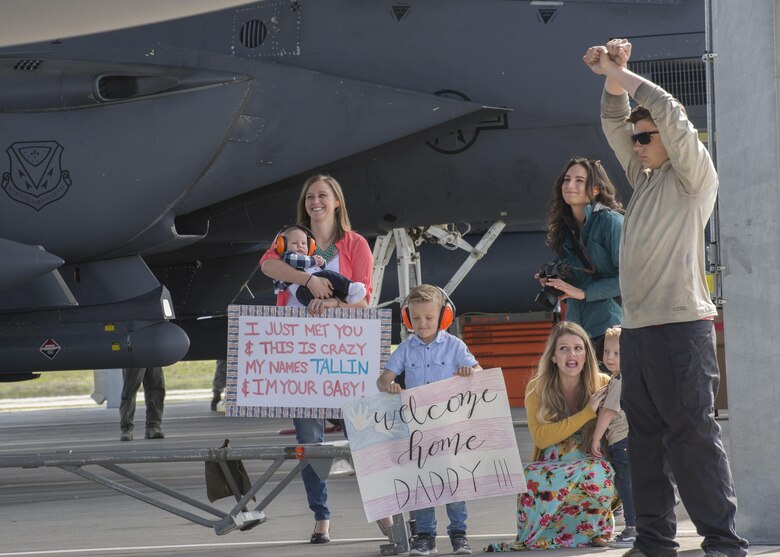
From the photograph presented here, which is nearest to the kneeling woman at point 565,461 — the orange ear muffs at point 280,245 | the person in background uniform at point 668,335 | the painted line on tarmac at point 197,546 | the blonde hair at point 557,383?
the blonde hair at point 557,383

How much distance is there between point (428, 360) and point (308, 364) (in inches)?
27.1

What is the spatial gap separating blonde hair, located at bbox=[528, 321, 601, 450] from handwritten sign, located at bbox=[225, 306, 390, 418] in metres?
0.80

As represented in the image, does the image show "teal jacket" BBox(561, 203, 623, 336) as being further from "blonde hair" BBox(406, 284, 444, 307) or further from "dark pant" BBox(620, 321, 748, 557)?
"dark pant" BBox(620, 321, 748, 557)

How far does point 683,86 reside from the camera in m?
9.72

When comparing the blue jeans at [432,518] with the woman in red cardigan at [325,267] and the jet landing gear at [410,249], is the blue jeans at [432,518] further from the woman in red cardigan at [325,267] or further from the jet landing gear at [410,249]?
the jet landing gear at [410,249]

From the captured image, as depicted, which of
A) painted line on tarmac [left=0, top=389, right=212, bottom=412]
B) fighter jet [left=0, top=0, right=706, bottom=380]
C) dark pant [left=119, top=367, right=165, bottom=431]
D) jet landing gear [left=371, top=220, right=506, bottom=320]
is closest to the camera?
fighter jet [left=0, top=0, right=706, bottom=380]

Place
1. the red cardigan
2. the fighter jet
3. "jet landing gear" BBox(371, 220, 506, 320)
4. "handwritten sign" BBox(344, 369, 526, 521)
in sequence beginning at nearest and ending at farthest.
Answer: "handwritten sign" BBox(344, 369, 526, 521) → the red cardigan → the fighter jet → "jet landing gear" BBox(371, 220, 506, 320)

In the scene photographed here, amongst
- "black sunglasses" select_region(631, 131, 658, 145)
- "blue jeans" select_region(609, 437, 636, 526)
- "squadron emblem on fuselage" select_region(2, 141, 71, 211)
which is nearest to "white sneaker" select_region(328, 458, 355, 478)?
"blue jeans" select_region(609, 437, 636, 526)

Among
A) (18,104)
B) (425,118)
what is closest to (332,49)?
(425,118)

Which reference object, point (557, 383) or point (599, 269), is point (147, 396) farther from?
point (557, 383)

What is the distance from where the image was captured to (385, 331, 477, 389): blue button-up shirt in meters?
5.46

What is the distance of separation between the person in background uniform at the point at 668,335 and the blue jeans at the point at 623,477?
38.3 inches

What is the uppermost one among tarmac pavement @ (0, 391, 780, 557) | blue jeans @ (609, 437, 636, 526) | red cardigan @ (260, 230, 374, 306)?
red cardigan @ (260, 230, 374, 306)

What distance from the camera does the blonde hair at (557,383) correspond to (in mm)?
5465
